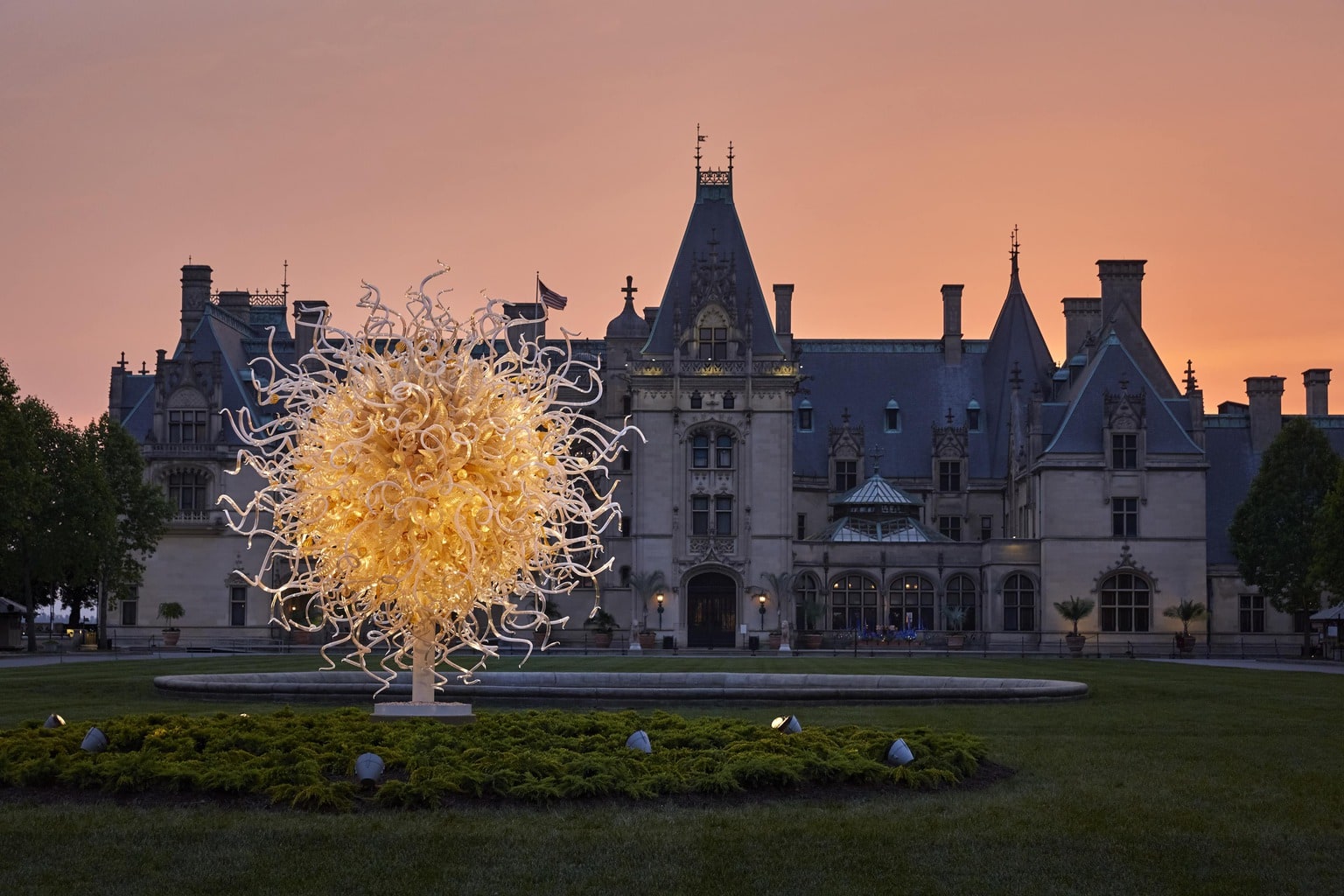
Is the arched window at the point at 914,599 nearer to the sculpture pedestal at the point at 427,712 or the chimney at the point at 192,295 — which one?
the chimney at the point at 192,295

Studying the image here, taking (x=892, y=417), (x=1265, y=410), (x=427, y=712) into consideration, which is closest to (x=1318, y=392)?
(x=1265, y=410)

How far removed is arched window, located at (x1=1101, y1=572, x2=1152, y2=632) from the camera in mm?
74562

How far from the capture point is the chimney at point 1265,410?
83438 millimetres

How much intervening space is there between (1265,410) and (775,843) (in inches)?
2970

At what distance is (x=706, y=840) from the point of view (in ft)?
48.8

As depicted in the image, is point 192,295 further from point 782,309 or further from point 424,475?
Answer: point 424,475

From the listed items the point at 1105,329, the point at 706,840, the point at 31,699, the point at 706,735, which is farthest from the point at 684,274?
the point at 706,840

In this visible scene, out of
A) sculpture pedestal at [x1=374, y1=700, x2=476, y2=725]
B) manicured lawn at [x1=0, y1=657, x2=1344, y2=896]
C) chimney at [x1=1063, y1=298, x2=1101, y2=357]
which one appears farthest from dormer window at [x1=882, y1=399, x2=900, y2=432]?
sculpture pedestal at [x1=374, y1=700, x2=476, y2=725]

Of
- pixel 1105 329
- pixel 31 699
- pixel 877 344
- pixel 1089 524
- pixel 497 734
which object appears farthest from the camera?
pixel 877 344

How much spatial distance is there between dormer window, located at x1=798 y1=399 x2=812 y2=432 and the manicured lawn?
64790 millimetres

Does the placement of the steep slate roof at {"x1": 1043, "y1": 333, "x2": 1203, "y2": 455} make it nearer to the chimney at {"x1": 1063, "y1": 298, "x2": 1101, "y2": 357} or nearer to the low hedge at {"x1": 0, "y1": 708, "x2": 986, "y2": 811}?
the chimney at {"x1": 1063, "y1": 298, "x2": 1101, "y2": 357}

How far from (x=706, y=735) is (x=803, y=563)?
5666cm

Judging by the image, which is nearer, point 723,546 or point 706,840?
point 706,840

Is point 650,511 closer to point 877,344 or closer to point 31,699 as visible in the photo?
point 877,344
